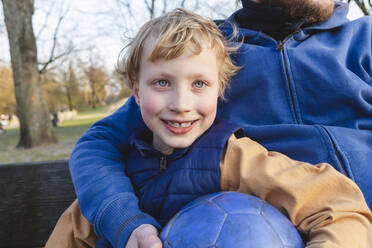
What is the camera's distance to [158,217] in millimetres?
1633

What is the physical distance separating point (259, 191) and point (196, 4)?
19.6 metres

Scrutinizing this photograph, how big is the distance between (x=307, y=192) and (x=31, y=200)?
6.41 ft

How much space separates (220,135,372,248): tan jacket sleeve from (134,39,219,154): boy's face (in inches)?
9.2

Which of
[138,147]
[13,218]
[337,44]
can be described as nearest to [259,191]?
[138,147]

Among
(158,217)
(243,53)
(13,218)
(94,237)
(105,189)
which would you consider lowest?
(13,218)

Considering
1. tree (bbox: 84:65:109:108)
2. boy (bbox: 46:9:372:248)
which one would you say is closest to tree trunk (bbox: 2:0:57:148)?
boy (bbox: 46:9:372:248)

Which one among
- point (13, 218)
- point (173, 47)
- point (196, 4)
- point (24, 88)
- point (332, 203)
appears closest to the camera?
point (332, 203)

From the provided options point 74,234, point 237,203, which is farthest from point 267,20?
point 74,234

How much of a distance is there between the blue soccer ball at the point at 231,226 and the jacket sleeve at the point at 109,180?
0.26 metres

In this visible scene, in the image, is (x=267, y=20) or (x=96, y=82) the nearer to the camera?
(x=267, y=20)

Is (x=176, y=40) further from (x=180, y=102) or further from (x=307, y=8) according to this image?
(x=307, y=8)

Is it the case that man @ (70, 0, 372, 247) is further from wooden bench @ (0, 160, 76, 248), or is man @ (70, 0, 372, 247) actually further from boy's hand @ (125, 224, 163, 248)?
wooden bench @ (0, 160, 76, 248)

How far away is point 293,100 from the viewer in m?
1.93

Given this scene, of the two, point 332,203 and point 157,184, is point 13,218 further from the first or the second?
point 332,203
